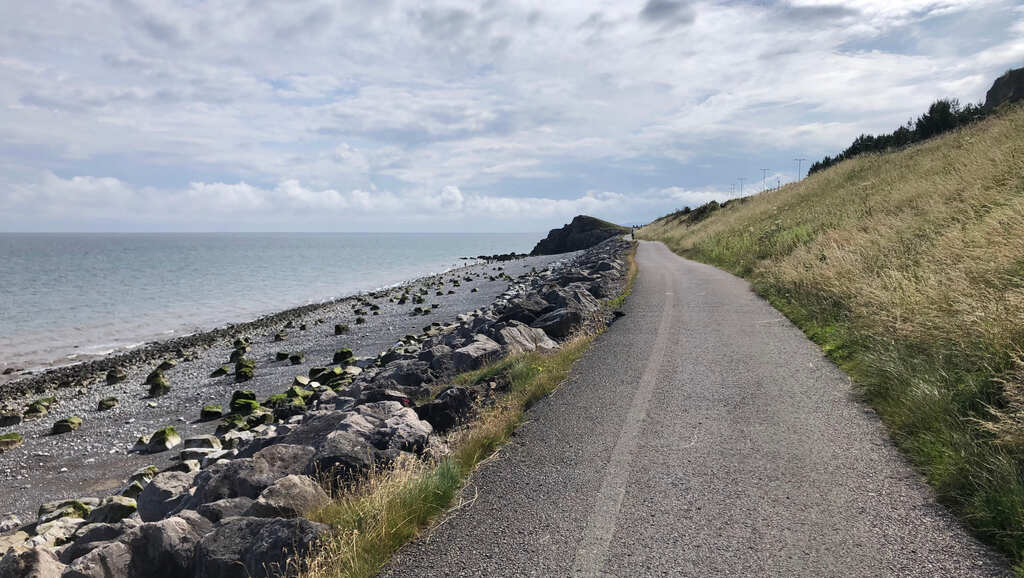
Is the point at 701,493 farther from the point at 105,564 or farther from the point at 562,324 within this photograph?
the point at 562,324

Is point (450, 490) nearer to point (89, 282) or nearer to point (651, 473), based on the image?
point (651, 473)

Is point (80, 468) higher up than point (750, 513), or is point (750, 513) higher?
point (750, 513)

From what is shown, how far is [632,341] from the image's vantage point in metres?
11.4

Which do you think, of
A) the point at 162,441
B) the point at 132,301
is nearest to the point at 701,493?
the point at 162,441

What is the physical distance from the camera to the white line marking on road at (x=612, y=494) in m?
4.06

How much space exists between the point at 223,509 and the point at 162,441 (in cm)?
846

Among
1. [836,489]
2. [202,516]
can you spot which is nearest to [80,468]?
[202,516]

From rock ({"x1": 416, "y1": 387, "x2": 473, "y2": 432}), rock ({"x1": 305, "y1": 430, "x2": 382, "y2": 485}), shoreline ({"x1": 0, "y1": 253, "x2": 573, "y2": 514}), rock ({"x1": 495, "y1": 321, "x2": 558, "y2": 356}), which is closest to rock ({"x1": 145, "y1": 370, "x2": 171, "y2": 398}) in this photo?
shoreline ({"x1": 0, "y1": 253, "x2": 573, "y2": 514})

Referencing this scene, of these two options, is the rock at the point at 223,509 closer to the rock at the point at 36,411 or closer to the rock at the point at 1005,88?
the rock at the point at 36,411

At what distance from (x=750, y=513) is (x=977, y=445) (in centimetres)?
238

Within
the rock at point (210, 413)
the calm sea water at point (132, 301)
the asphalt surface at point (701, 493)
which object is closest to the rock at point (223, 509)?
the asphalt surface at point (701, 493)

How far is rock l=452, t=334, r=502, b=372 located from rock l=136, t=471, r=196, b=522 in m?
5.28

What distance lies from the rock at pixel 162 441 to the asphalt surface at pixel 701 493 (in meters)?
9.14

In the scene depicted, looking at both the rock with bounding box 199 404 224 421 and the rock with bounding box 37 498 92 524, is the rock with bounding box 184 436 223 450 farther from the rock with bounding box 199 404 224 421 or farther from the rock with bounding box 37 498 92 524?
the rock with bounding box 199 404 224 421
